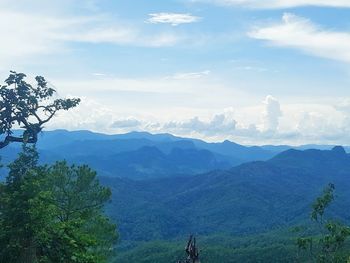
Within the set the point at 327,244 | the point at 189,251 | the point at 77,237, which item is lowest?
the point at 327,244

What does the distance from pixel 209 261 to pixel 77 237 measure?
17189 cm

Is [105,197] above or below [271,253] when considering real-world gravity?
above

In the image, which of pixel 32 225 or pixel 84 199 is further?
pixel 84 199

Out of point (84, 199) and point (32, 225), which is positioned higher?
point (32, 225)

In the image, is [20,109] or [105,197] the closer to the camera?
[20,109]

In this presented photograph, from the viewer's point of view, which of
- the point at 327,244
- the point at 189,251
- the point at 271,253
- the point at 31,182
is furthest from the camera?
the point at 271,253

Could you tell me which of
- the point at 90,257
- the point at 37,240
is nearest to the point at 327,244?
the point at 90,257

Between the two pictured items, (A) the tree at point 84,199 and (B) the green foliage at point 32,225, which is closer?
(B) the green foliage at point 32,225

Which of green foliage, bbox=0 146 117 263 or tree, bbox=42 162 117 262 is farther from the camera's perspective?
tree, bbox=42 162 117 262

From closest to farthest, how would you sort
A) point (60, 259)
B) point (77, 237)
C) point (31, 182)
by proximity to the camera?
1. point (31, 182)
2. point (60, 259)
3. point (77, 237)

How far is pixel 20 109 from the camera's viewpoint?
4425cm

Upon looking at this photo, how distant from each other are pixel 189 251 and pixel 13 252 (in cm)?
1490

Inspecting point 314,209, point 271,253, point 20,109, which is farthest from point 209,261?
point 20,109

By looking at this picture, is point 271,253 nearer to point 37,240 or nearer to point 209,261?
point 209,261
